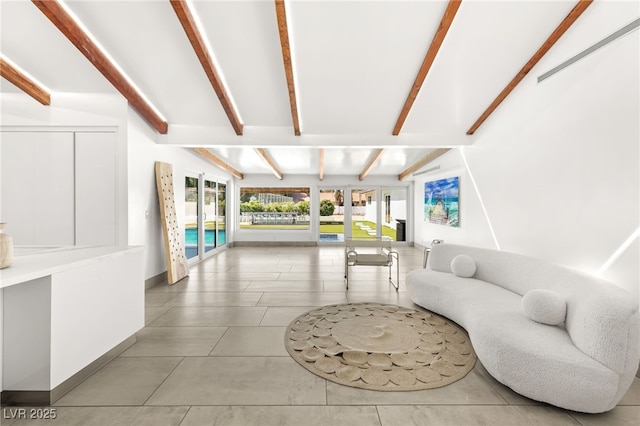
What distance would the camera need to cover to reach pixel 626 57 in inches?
103

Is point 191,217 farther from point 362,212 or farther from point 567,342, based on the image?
point 567,342

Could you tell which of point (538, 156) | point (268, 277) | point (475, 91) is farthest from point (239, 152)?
point (538, 156)

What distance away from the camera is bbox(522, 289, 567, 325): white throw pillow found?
94.5 inches

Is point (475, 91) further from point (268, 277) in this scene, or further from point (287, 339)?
point (268, 277)

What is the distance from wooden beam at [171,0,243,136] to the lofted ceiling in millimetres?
19

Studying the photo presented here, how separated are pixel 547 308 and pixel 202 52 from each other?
4319mm

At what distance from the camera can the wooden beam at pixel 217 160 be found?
6679 millimetres

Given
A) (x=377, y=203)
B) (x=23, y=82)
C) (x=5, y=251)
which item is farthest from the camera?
(x=377, y=203)

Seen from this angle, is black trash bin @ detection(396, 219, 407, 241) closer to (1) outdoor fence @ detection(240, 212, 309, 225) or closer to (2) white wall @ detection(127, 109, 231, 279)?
(1) outdoor fence @ detection(240, 212, 309, 225)

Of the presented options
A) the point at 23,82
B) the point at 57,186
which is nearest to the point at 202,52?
the point at 23,82

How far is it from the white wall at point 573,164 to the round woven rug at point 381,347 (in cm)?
162

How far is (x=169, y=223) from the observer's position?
5293mm

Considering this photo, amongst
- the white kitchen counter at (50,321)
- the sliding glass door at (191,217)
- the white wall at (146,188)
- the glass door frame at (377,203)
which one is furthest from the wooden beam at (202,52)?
the glass door frame at (377,203)

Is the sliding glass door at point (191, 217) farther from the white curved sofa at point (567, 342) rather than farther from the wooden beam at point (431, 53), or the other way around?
the white curved sofa at point (567, 342)
